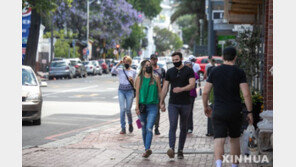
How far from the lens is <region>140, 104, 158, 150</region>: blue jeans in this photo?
10656 mm

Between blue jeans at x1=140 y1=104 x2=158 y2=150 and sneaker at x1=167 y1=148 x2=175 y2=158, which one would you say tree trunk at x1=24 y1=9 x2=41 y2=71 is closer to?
blue jeans at x1=140 y1=104 x2=158 y2=150

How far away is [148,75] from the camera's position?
10984mm

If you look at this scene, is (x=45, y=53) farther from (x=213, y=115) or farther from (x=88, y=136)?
(x=213, y=115)

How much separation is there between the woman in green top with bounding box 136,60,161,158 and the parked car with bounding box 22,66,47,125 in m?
5.95

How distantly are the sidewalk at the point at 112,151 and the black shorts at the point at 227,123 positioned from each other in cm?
152

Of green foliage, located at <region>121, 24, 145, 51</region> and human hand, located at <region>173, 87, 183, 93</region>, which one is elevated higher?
green foliage, located at <region>121, 24, 145, 51</region>

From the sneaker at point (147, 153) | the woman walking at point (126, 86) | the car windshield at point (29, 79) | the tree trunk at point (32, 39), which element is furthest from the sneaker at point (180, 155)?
the tree trunk at point (32, 39)

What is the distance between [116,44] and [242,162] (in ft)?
220

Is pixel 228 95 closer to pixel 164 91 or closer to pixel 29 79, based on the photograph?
pixel 164 91

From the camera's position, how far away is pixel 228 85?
26.1 feet

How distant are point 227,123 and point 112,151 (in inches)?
152

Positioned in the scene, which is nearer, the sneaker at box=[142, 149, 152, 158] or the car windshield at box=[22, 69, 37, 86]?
the sneaker at box=[142, 149, 152, 158]

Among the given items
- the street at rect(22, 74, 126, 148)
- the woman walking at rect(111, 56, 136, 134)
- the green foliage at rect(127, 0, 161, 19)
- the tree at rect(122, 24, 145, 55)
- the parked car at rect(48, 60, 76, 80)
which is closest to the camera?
the woman walking at rect(111, 56, 136, 134)

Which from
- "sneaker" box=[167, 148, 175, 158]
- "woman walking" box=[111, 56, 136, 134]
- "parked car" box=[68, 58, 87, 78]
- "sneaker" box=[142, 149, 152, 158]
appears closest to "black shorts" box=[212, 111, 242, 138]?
"sneaker" box=[167, 148, 175, 158]
